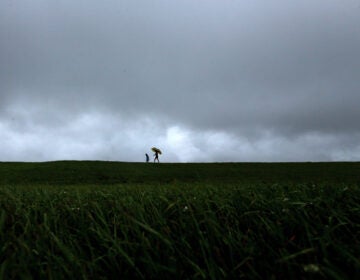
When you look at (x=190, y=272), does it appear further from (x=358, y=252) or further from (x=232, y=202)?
(x=232, y=202)

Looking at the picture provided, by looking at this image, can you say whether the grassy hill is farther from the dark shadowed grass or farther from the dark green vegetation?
the dark shadowed grass

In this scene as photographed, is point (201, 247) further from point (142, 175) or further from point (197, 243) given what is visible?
point (142, 175)

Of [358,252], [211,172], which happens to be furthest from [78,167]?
[358,252]

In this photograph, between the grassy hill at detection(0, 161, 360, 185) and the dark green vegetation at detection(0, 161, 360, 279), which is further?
the grassy hill at detection(0, 161, 360, 185)

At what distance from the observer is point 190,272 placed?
2.66 metres

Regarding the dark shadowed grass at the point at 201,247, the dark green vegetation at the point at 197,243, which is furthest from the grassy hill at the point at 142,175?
the dark shadowed grass at the point at 201,247

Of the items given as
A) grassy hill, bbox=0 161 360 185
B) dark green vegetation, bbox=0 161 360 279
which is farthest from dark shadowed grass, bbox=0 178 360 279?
grassy hill, bbox=0 161 360 185

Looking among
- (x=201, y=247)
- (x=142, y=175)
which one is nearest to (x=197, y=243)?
(x=201, y=247)

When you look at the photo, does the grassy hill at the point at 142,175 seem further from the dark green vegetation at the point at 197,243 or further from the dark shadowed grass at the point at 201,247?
the dark shadowed grass at the point at 201,247

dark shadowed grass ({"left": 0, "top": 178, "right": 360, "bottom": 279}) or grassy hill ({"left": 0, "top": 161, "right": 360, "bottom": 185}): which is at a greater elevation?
grassy hill ({"left": 0, "top": 161, "right": 360, "bottom": 185})

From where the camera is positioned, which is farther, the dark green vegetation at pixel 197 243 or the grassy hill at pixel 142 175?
the grassy hill at pixel 142 175

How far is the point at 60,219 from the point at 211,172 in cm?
2478

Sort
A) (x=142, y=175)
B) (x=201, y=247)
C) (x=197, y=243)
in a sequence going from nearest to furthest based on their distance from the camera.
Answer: (x=201, y=247) → (x=197, y=243) → (x=142, y=175)

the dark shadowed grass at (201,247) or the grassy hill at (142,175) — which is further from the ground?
the grassy hill at (142,175)
